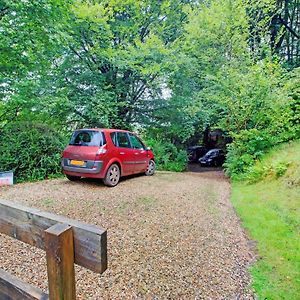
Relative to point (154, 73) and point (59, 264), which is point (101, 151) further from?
point (154, 73)

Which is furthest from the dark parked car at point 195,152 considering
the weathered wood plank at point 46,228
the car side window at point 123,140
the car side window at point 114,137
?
the weathered wood plank at point 46,228

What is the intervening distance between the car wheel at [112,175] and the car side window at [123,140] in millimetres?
734

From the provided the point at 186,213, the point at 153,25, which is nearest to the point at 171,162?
the point at 153,25

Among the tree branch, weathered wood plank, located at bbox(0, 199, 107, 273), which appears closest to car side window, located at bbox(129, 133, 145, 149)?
weathered wood plank, located at bbox(0, 199, 107, 273)

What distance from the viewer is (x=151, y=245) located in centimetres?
360

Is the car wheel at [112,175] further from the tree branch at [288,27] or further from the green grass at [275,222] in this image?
the tree branch at [288,27]

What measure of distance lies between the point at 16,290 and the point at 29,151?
710cm

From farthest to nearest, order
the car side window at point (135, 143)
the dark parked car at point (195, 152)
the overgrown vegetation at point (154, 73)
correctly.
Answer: the dark parked car at point (195, 152), the car side window at point (135, 143), the overgrown vegetation at point (154, 73)

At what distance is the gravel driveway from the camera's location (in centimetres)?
271

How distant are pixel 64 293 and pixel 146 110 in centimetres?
1223

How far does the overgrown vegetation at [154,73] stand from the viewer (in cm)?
747

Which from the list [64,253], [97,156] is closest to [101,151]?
[97,156]

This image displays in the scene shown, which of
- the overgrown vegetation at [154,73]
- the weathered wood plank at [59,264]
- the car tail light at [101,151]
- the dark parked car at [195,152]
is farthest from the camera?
the dark parked car at [195,152]

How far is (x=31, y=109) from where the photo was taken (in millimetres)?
8453
